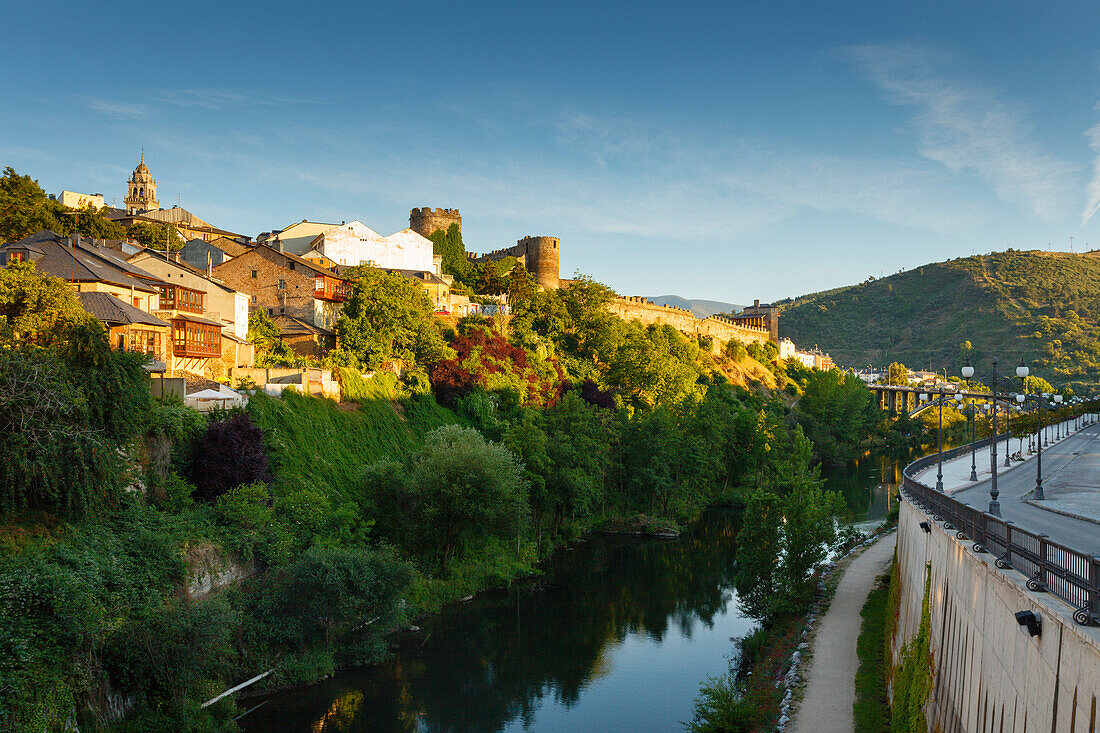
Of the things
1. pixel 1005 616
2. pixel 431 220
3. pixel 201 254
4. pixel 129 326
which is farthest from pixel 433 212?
pixel 1005 616

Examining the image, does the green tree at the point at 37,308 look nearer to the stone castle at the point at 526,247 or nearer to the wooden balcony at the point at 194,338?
the wooden balcony at the point at 194,338

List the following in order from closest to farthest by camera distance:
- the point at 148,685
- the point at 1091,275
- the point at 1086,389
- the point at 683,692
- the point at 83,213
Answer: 1. the point at 148,685
2. the point at 683,692
3. the point at 83,213
4. the point at 1086,389
5. the point at 1091,275

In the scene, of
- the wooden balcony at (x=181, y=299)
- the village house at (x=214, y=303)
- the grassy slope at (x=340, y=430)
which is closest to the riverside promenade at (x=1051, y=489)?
the grassy slope at (x=340, y=430)

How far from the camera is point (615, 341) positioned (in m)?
66.1

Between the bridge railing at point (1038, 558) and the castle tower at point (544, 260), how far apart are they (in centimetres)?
6507

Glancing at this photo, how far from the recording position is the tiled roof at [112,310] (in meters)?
28.0

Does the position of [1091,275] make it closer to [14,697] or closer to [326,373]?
[326,373]

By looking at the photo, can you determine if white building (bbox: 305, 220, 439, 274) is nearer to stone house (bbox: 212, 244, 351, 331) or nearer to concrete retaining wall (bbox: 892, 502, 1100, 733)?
stone house (bbox: 212, 244, 351, 331)

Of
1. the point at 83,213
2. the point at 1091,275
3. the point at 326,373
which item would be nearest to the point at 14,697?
the point at 326,373

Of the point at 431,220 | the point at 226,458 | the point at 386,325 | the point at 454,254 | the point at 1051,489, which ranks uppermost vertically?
the point at 431,220

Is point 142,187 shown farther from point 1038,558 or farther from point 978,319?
point 978,319

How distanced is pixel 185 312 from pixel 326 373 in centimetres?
699

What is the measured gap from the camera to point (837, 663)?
23141 millimetres

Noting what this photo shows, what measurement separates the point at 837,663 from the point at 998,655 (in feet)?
45.6
